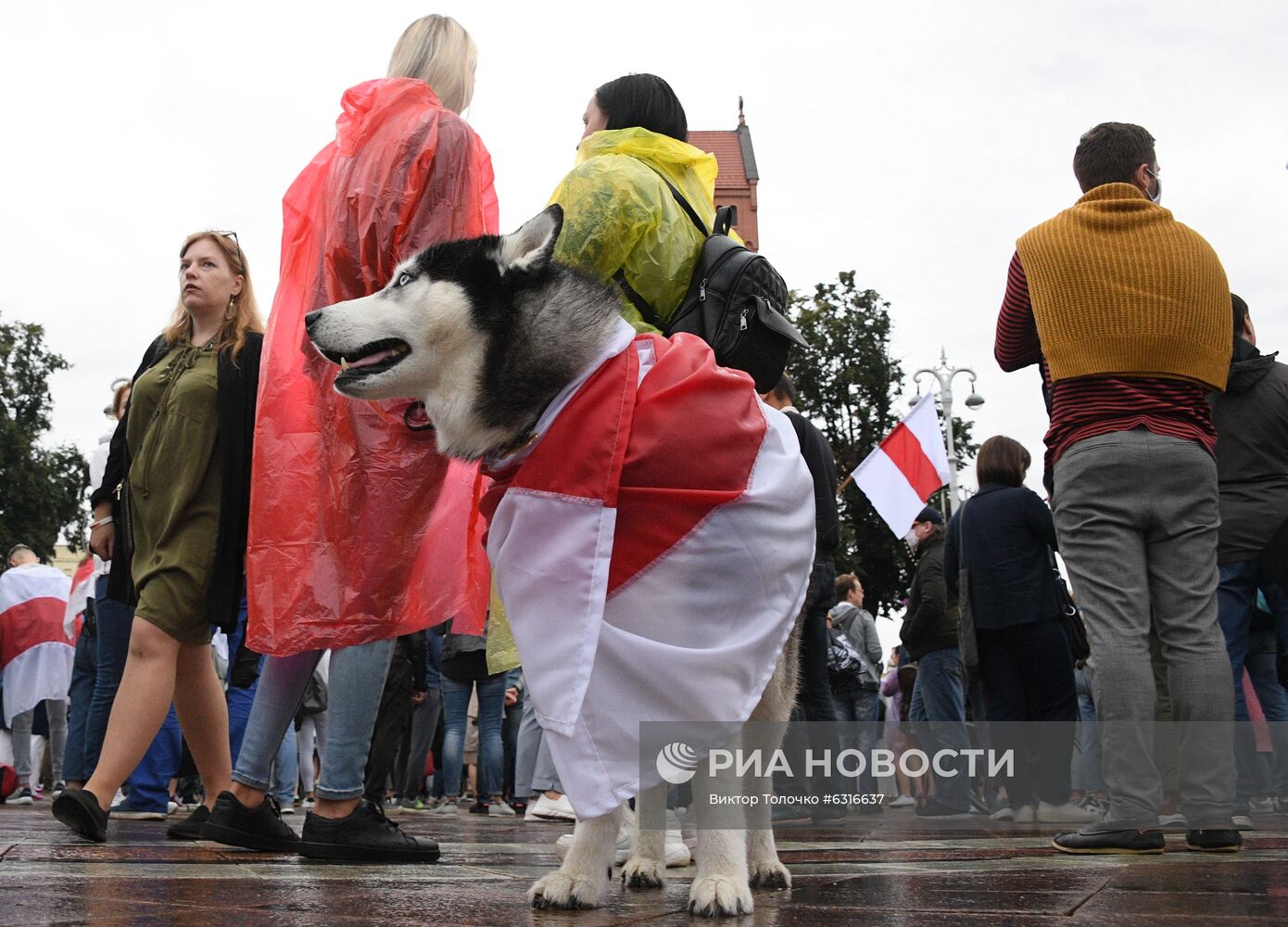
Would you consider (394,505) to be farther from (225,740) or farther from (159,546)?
(225,740)

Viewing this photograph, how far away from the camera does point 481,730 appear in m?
9.95

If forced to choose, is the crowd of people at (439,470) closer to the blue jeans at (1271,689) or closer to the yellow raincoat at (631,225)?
the yellow raincoat at (631,225)

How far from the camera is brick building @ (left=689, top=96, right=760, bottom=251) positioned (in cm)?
4856

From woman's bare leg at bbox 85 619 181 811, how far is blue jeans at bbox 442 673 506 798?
467cm

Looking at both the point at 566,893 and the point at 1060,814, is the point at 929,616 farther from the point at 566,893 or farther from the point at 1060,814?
the point at 566,893

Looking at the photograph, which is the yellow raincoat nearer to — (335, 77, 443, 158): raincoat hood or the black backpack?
the black backpack

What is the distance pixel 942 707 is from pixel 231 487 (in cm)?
584

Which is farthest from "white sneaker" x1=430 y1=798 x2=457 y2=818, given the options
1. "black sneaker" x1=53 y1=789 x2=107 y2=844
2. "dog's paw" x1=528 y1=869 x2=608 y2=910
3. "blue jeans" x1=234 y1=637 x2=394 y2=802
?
"dog's paw" x1=528 y1=869 x2=608 y2=910

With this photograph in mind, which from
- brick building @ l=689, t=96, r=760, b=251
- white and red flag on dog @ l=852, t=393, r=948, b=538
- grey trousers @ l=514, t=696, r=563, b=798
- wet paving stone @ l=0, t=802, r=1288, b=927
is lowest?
wet paving stone @ l=0, t=802, r=1288, b=927

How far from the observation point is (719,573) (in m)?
3.09

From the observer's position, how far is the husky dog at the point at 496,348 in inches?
128

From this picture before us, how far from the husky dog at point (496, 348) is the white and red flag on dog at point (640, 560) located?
0.10 m

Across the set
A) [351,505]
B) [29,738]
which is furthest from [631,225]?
[29,738]

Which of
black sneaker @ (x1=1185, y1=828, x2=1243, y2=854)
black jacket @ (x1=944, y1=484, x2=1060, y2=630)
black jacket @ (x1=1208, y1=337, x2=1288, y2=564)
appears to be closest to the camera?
black sneaker @ (x1=1185, y1=828, x2=1243, y2=854)
